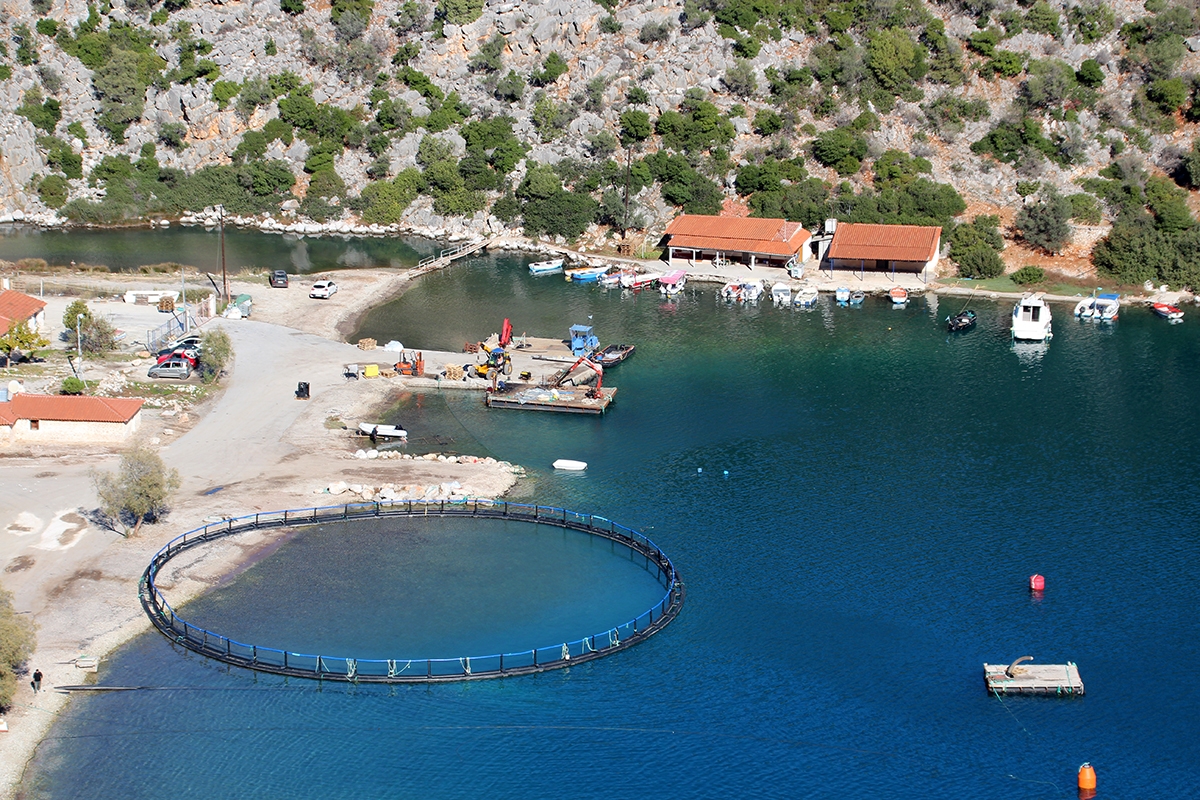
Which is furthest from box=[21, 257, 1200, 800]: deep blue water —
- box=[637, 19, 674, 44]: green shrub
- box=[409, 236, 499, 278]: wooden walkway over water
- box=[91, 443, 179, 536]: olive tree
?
box=[637, 19, 674, 44]: green shrub

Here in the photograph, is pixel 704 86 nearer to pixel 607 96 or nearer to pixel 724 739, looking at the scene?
pixel 607 96

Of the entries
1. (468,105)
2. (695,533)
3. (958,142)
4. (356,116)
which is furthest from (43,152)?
(695,533)

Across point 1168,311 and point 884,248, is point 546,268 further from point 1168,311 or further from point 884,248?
point 1168,311

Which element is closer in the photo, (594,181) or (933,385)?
(933,385)

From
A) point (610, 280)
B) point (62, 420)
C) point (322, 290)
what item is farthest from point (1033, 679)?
point (322, 290)

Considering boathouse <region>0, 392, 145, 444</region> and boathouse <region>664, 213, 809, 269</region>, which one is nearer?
boathouse <region>0, 392, 145, 444</region>

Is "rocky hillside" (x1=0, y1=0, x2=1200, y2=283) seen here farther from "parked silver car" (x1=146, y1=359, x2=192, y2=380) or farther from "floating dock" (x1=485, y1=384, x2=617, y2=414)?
"parked silver car" (x1=146, y1=359, x2=192, y2=380)

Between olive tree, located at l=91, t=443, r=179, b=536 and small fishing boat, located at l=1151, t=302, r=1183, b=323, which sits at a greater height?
small fishing boat, located at l=1151, t=302, r=1183, b=323
